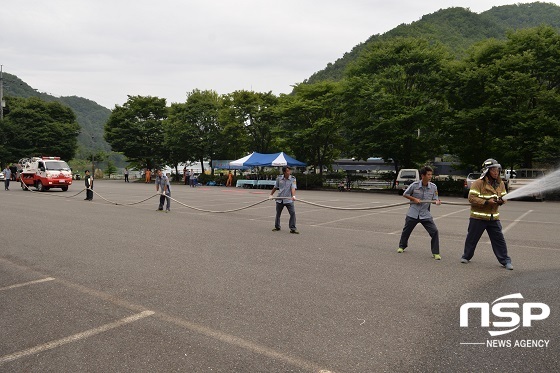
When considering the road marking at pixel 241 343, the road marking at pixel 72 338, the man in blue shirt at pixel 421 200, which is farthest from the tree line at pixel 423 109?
the road marking at pixel 72 338

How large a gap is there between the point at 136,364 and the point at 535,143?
79.0 feet

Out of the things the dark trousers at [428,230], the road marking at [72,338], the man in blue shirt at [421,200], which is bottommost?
the road marking at [72,338]

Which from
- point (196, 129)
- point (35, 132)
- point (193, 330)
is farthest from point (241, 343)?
point (35, 132)

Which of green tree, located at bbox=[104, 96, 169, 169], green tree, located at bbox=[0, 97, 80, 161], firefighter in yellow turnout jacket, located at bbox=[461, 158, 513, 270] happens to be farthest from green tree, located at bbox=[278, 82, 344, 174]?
green tree, located at bbox=[0, 97, 80, 161]

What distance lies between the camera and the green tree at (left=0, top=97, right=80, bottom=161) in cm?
5338

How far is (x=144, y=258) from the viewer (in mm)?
6844

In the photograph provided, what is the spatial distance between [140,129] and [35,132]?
58.4ft

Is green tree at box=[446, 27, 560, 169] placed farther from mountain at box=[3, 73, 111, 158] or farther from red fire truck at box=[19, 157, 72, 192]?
mountain at box=[3, 73, 111, 158]

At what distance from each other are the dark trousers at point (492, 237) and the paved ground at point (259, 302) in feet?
0.75

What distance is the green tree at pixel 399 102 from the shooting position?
86.6 feet

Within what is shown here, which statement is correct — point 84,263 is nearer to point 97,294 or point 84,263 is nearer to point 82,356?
point 97,294

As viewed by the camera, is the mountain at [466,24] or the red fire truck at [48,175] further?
the mountain at [466,24]

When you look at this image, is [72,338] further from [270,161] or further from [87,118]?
[87,118]

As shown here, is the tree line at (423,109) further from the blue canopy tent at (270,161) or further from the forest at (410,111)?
the blue canopy tent at (270,161)
